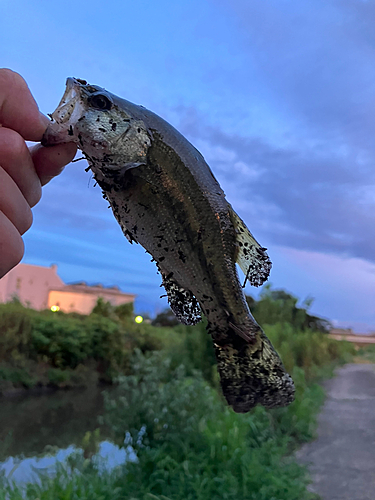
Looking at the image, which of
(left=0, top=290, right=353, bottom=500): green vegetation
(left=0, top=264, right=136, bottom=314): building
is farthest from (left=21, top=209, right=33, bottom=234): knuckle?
(left=0, top=264, right=136, bottom=314): building

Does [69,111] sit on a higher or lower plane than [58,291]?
lower

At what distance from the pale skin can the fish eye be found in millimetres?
145

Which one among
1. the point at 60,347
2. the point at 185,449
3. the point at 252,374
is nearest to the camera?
the point at 252,374

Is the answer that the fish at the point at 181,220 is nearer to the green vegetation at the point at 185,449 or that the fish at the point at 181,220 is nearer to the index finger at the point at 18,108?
the index finger at the point at 18,108

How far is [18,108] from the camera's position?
1.17m

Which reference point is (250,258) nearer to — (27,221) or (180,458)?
(27,221)

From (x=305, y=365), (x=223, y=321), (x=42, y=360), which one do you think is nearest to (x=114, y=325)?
(x=42, y=360)

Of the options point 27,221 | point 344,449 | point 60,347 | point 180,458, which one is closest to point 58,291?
point 60,347

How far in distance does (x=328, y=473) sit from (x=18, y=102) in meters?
5.03

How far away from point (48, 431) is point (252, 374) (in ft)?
24.2

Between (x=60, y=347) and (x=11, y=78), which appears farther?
(x=60, y=347)

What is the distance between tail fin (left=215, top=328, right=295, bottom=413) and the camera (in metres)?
1.29

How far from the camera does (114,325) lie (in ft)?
44.0

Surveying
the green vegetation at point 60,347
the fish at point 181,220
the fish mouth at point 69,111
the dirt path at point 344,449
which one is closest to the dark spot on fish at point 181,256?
the fish at point 181,220
